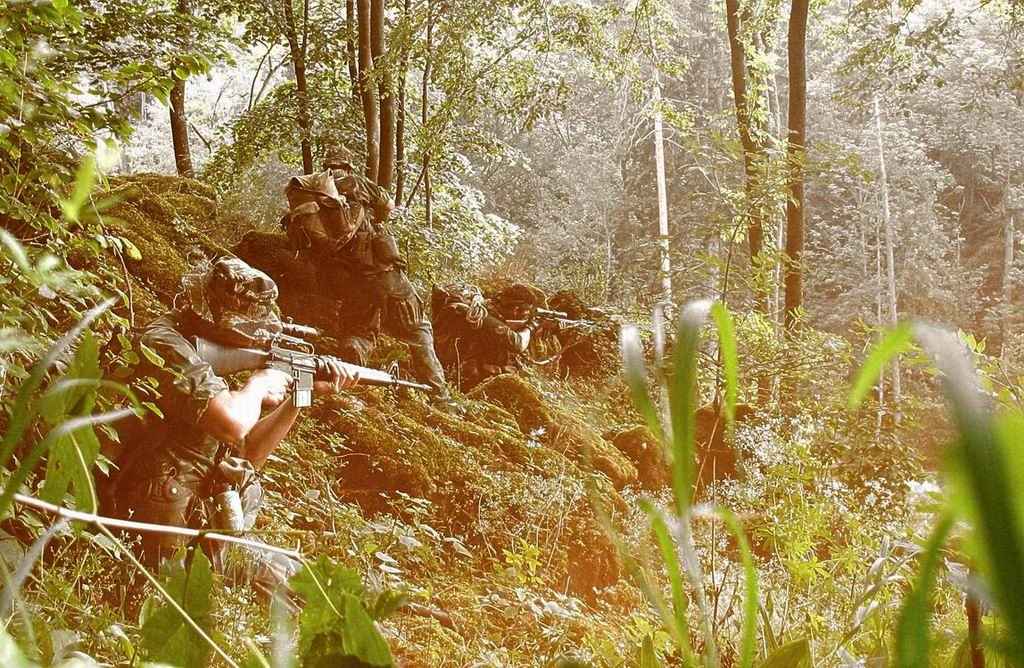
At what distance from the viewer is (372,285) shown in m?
1.72

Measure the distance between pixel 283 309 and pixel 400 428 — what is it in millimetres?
344

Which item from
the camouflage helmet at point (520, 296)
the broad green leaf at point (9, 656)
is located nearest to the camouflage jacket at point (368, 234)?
the camouflage helmet at point (520, 296)

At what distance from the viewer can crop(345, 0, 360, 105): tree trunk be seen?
206cm

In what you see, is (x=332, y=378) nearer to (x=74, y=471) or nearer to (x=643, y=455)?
(x=643, y=455)

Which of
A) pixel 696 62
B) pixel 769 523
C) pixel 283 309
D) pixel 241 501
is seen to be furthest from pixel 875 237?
pixel 241 501

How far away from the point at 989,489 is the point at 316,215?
5.54 feet

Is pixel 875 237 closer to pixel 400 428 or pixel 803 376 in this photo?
pixel 803 376

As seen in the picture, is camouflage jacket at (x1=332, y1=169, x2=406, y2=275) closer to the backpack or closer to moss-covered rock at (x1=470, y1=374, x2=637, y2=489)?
the backpack

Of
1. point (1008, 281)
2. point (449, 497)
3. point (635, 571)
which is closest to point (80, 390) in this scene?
point (635, 571)

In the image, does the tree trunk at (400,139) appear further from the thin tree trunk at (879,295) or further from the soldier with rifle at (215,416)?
the thin tree trunk at (879,295)

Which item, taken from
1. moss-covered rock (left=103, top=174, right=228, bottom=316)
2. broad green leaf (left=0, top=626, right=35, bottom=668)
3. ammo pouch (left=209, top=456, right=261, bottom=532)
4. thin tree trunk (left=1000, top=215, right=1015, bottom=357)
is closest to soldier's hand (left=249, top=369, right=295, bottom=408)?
ammo pouch (left=209, top=456, right=261, bottom=532)

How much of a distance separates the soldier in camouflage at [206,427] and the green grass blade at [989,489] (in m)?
1.07

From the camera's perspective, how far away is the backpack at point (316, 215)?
5.40 feet

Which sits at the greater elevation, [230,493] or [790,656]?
[790,656]
